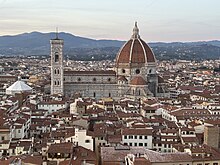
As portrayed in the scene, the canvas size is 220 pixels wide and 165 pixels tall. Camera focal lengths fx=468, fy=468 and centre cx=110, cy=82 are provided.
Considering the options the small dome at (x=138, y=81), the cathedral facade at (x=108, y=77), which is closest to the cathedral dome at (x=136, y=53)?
the cathedral facade at (x=108, y=77)

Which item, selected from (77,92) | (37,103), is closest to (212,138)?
(37,103)

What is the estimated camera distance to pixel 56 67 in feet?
244

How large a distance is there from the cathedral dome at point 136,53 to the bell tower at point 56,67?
9959mm

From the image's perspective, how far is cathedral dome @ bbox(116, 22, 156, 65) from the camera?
76.0 meters

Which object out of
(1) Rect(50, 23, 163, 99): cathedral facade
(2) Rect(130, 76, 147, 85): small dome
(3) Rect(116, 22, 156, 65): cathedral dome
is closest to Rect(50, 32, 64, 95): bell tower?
(1) Rect(50, 23, 163, 99): cathedral facade

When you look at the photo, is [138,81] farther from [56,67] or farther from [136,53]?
[56,67]

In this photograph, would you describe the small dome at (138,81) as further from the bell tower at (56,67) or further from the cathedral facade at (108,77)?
the bell tower at (56,67)

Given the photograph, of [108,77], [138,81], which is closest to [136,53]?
[108,77]

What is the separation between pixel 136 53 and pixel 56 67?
13.3 m

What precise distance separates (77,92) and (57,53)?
707 centimetres

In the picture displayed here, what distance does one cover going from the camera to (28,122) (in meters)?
44.2

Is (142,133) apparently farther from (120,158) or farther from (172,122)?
(172,122)

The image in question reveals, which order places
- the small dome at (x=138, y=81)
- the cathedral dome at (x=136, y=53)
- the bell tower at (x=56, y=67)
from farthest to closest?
1. the cathedral dome at (x=136, y=53)
2. the bell tower at (x=56, y=67)
3. the small dome at (x=138, y=81)

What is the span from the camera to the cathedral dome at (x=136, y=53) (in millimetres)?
76019
